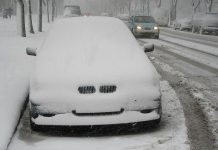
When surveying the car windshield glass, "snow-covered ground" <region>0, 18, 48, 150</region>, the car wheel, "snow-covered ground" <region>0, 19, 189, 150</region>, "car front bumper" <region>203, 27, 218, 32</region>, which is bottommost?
"snow-covered ground" <region>0, 19, 189, 150</region>

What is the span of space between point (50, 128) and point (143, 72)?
1.42 m

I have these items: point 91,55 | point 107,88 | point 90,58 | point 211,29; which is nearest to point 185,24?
point 211,29

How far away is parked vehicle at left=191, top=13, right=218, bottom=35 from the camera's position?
34875 mm

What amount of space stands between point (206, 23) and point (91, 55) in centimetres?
3070

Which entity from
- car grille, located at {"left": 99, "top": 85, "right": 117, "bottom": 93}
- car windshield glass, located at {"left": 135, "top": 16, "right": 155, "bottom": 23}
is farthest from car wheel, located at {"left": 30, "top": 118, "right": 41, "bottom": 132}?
car windshield glass, located at {"left": 135, "top": 16, "right": 155, "bottom": 23}

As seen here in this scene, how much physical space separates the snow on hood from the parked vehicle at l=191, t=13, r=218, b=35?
28577mm

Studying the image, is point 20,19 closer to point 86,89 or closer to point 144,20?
point 144,20

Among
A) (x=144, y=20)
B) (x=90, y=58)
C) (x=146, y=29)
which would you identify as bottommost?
(x=146, y=29)

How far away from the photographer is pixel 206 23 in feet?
116

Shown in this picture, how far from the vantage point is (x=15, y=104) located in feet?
21.6

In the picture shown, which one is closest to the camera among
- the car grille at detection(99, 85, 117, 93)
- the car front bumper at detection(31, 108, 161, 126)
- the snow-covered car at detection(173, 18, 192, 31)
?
the car front bumper at detection(31, 108, 161, 126)

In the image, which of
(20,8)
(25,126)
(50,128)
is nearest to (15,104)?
(25,126)

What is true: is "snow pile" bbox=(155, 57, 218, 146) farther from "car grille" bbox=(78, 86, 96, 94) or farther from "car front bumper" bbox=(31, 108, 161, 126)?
"car grille" bbox=(78, 86, 96, 94)

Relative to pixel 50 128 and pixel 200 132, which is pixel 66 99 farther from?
pixel 200 132
